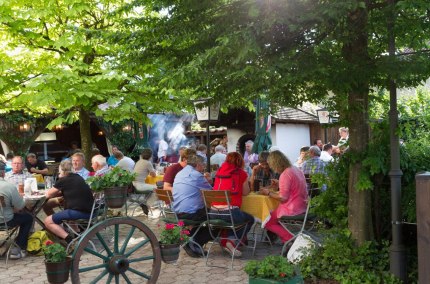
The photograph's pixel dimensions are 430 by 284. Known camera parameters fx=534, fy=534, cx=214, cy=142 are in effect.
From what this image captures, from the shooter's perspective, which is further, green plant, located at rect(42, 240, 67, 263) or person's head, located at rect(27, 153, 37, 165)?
person's head, located at rect(27, 153, 37, 165)

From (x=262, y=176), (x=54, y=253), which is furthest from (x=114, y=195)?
(x=262, y=176)

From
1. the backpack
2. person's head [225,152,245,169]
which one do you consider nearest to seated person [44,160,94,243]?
the backpack

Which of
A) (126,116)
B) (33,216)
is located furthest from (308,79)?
(126,116)

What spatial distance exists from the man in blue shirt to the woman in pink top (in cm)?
90

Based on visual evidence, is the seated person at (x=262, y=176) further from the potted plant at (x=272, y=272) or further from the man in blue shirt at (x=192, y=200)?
the potted plant at (x=272, y=272)

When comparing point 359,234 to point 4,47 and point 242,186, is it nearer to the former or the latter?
point 242,186

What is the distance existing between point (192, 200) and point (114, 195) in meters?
2.07

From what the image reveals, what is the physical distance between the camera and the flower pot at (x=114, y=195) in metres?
5.14

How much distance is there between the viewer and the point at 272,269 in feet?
13.9

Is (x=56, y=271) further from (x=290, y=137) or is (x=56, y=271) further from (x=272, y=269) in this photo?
(x=290, y=137)

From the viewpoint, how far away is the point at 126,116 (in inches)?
496

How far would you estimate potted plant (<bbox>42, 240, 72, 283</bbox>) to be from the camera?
4.49m

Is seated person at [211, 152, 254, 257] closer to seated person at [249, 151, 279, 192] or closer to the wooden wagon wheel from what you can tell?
the wooden wagon wheel

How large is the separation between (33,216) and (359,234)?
14.7 ft
